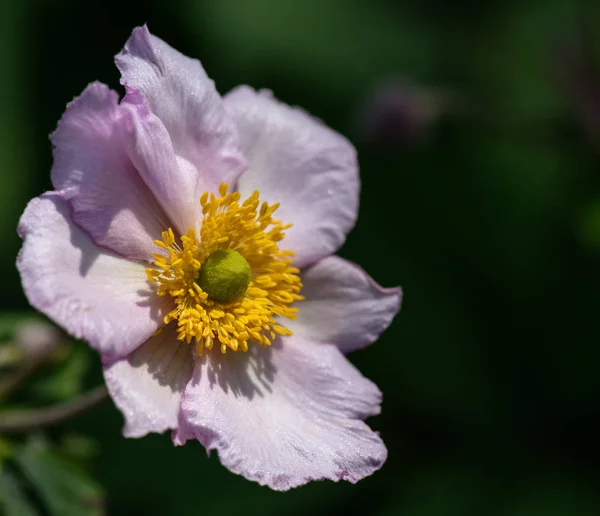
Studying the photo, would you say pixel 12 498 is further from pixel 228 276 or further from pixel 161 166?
pixel 161 166

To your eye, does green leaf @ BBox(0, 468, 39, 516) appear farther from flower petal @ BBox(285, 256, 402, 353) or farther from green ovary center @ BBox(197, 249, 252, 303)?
flower petal @ BBox(285, 256, 402, 353)

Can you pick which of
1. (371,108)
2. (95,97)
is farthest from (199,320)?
(371,108)

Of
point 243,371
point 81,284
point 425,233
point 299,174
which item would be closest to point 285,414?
point 243,371

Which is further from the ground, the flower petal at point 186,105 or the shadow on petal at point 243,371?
the flower petal at point 186,105

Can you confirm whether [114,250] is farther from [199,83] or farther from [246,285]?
[199,83]

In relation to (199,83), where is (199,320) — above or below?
below

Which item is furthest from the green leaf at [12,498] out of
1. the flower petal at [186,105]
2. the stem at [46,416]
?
the flower petal at [186,105]

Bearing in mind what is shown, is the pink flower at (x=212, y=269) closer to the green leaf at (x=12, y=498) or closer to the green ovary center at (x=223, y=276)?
the green ovary center at (x=223, y=276)
